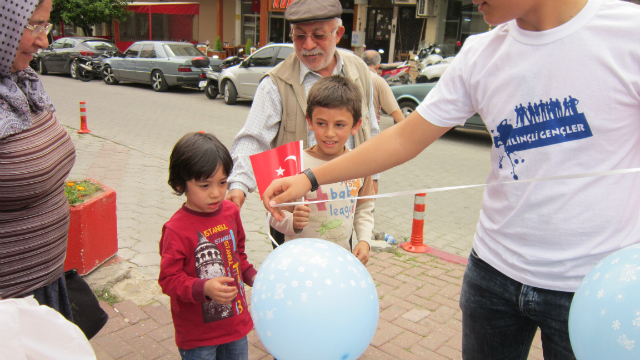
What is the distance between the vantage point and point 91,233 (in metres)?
3.71

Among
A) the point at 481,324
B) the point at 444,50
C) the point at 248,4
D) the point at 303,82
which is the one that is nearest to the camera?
the point at 481,324

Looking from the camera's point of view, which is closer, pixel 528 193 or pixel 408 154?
pixel 528 193

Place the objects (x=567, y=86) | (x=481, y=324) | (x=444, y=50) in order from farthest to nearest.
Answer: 1. (x=444, y=50)
2. (x=481, y=324)
3. (x=567, y=86)

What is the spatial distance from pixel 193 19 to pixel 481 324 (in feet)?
99.6

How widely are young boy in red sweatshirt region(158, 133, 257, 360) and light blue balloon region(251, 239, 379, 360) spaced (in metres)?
0.42

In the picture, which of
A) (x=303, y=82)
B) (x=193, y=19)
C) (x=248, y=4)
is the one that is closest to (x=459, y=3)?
(x=248, y=4)

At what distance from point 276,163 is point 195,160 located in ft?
1.18

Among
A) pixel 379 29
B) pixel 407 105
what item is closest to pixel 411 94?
pixel 407 105

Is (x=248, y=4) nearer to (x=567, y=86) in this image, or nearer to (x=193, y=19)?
(x=193, y=19)

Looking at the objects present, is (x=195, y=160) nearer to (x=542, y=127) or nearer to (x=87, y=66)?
(x=542, y=127)

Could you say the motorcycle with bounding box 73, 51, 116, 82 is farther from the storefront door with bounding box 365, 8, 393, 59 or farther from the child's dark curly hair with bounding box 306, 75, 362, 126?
the child's dark curly hair with bounding box 306, 75, 362, 126

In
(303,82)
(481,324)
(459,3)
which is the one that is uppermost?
(459,3)

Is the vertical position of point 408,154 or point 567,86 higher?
point 567,86

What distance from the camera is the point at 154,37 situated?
30.9 m
